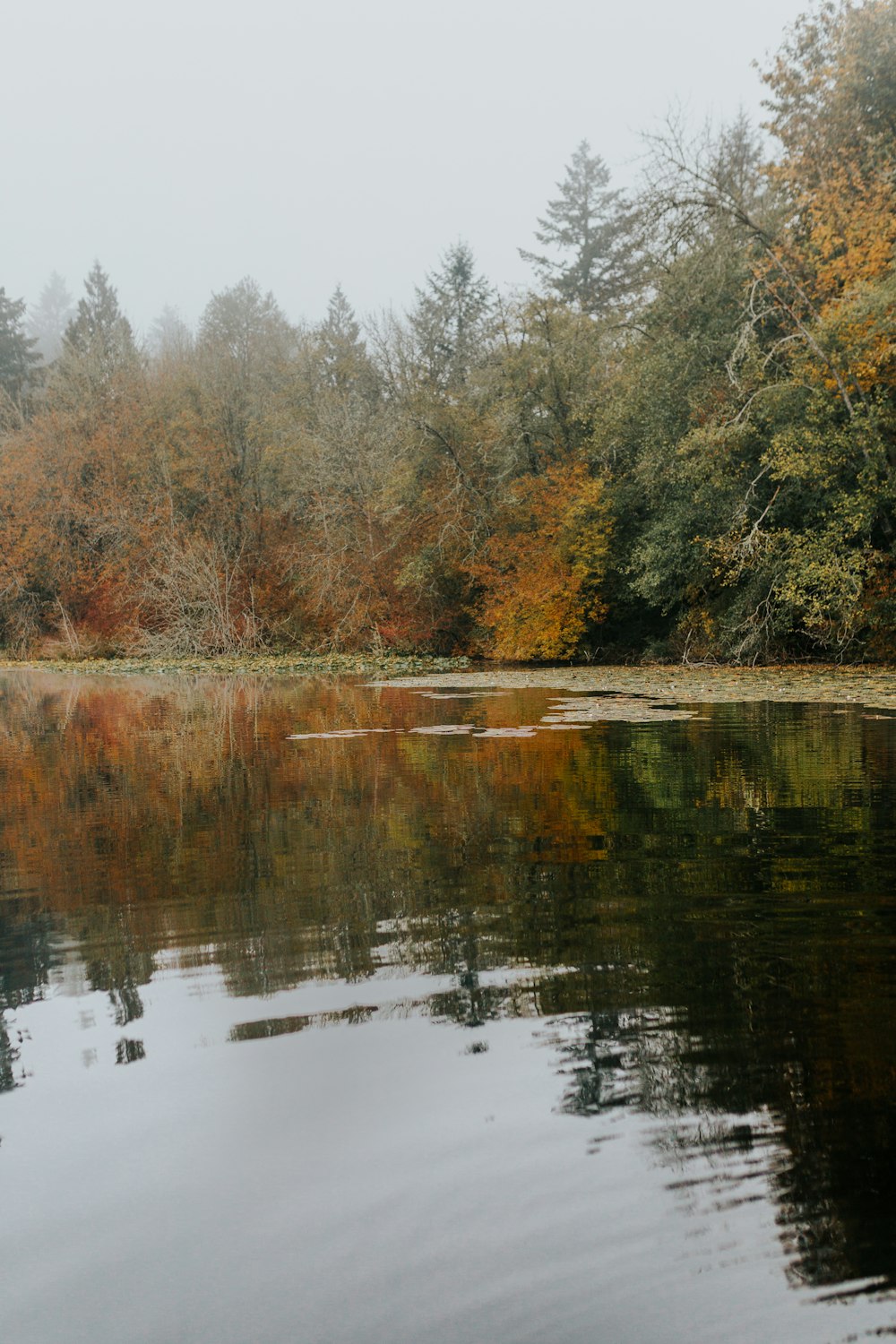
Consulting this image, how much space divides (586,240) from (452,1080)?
47702 mm

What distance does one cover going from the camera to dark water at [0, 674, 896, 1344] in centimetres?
176

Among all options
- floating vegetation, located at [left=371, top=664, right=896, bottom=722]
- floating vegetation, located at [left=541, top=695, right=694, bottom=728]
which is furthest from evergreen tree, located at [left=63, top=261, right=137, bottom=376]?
floating vegetation, located at [left=541, top=695, right=694, bottom=728]

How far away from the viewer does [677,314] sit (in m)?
21.5

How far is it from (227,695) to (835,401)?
36.9ft

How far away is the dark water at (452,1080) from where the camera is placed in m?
1.76

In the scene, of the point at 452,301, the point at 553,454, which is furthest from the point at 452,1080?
the point at 452,301

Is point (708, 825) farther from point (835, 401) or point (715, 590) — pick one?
point (715, 590)

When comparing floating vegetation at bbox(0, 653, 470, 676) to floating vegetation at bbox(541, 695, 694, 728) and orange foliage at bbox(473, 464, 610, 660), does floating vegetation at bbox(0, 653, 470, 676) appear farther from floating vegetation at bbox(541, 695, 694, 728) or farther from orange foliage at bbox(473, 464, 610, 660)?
floating vegetation at bbox(541, 695, 694, 728)

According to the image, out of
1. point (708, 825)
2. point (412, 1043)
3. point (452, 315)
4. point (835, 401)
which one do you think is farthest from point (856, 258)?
point (452, 315)

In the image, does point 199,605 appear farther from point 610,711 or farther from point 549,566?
point 610,711

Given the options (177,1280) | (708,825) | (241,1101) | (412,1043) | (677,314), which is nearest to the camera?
(177,1280)

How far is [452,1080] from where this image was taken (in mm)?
2543

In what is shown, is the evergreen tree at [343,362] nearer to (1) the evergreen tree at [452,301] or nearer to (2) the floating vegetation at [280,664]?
(1) the evergreen tree at [452,301]

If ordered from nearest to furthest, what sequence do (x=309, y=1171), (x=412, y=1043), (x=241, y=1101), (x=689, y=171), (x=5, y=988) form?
1. (x=309, y=1171)
2. (x=241, y=1101)
3. (x=412, y=1043)
4. (x=5, y=988)
5. (x=689, y=171)
